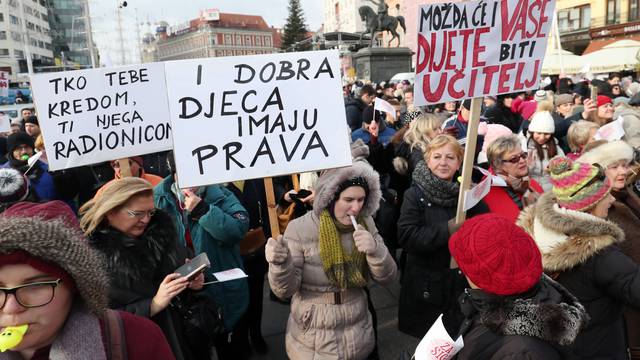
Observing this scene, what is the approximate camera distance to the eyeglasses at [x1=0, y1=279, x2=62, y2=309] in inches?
47.1

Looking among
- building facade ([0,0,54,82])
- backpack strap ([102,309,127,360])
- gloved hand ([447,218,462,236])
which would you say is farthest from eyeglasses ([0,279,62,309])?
building facade ([0,0,54,82])

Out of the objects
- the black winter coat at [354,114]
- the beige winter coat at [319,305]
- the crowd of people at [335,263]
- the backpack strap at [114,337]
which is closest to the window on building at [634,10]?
the black winter coat at [354,114]

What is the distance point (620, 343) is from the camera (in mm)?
2074

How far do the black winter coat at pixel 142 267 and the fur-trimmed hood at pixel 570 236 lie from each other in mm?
1703

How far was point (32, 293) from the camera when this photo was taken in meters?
1.23

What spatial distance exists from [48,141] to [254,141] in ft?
5.08

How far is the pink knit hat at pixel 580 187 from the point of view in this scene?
2152mm

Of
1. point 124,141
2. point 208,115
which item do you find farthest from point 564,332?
point 124,141

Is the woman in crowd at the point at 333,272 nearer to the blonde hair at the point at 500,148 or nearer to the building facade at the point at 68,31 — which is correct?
the blonde hair at the point at 500,148

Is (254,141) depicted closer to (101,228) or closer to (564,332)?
(101,228)

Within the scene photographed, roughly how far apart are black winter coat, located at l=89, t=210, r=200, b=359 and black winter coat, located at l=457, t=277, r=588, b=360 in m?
1.30

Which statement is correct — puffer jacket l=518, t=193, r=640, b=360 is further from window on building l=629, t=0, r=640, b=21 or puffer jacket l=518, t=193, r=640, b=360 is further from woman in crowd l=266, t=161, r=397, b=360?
window on building l=629, t=0, r=640, b=21

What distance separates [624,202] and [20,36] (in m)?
81.4

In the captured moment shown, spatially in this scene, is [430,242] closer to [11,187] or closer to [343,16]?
[11,187]
